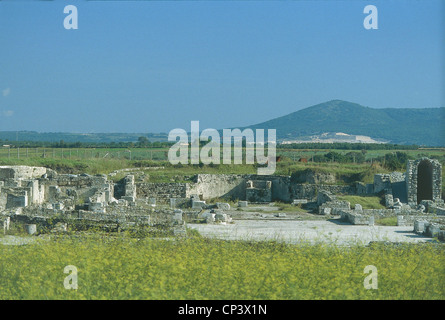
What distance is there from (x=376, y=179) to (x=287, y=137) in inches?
4433

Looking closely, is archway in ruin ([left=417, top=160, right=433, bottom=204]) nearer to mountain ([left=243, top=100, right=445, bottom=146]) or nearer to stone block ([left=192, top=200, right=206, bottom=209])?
stone block ([left=192, top=200, right=206, bottom=209])

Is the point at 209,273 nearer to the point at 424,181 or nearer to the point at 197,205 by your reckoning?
the point at 197,205

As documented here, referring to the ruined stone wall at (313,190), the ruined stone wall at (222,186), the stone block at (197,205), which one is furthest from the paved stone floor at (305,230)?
the ruined stone wall at (222,186)

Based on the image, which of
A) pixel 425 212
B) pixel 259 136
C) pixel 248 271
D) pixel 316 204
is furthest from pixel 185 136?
pixel 248 271

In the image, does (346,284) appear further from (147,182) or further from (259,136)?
(259,136)

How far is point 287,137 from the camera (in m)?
141

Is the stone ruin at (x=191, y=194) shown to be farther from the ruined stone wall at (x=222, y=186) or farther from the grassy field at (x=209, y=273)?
the grassy field at (x=209, y=273)

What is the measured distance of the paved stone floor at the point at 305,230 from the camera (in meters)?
16.8

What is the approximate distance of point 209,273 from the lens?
9.41 m

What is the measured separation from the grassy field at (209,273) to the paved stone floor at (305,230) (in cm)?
483

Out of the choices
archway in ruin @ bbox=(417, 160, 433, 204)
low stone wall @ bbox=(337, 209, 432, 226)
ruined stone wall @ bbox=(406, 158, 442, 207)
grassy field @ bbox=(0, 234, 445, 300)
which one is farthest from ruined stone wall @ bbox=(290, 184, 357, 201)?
grassy field @ bbox=(0, 234, 445, 300)

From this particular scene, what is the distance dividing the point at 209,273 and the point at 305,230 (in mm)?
10026

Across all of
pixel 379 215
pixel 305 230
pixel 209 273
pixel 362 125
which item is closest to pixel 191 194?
pixel 379 215
